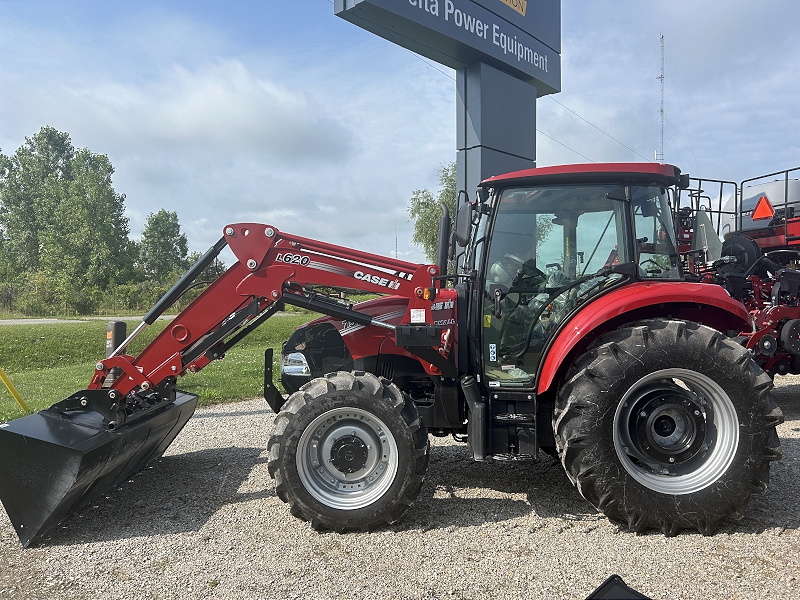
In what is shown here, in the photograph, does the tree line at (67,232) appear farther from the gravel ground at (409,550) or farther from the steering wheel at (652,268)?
the steering wheel at (652,268)

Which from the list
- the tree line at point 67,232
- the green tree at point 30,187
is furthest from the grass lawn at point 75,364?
the green tree at point 30,187

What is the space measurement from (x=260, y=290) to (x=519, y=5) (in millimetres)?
8666

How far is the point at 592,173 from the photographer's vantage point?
13.6ft

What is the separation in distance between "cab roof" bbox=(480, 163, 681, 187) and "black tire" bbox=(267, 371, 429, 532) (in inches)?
69.6

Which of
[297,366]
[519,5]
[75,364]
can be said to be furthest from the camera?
[75,364]

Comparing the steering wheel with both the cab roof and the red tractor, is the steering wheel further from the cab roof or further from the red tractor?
the cab roof

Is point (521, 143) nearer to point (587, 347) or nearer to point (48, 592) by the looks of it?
point (587, 347)

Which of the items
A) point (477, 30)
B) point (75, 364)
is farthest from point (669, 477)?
point (75, 364)

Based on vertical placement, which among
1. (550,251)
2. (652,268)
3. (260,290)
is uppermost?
(550,251)

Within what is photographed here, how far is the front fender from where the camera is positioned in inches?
151

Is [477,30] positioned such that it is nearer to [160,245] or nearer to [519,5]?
[519,5]

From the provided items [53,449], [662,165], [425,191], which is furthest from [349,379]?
[425,191]

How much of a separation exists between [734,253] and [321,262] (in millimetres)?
7170

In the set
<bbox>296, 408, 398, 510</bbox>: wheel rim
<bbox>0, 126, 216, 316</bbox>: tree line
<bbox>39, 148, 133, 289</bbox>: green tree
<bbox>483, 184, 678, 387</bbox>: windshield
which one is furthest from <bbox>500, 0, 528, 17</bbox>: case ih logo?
<bbox>39, 148, 133, 289</bbox>: green tree
